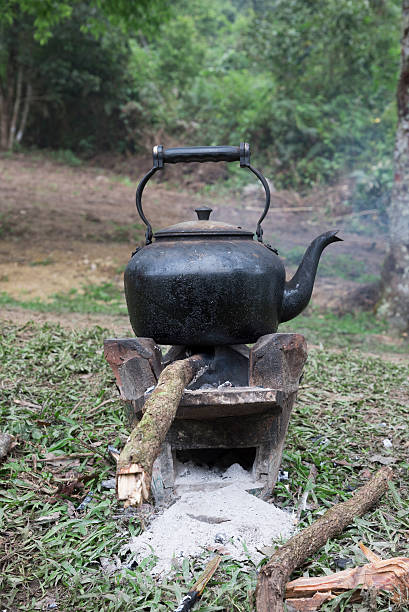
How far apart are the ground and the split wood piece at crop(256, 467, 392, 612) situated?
0.06 meters

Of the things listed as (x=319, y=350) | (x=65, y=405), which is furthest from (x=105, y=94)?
(x=65, y=405)

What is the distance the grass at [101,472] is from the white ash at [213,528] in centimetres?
6

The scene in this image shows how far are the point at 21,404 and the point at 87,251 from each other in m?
5.17

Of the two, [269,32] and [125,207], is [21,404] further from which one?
[269,32]

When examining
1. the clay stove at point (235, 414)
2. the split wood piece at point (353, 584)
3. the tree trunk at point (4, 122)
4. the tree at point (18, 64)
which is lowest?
the split wood piece at point (353, 584)

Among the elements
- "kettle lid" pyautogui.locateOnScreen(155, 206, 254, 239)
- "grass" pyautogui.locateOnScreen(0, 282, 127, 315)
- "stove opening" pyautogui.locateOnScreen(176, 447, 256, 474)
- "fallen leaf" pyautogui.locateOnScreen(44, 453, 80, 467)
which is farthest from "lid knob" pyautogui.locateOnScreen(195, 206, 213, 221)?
"grass" pyautogui.locateOnScreen(0, 282, 127, 315)

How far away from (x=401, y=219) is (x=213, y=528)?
196 inches

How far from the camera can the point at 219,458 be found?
9.20 ft

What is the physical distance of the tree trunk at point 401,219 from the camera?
630cm

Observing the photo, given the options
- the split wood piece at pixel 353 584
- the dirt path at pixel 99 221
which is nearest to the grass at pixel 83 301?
the dirt path at pixel 99 221

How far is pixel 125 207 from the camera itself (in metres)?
10.4

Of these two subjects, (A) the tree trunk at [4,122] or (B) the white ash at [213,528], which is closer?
(B) the white ash at [213,528]

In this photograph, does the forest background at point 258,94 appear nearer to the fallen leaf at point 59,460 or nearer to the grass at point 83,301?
the grass at point 83,301

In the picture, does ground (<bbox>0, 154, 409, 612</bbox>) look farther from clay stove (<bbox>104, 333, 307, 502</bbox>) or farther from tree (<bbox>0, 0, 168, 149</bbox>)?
tree (<bbox>0, 0, 168, 149</bbox>)
